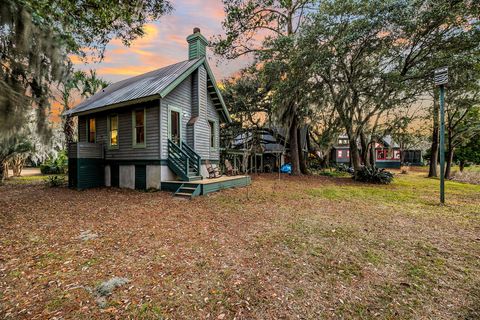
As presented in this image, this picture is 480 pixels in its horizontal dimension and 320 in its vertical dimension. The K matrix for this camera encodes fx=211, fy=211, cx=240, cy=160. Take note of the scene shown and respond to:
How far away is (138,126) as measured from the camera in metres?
9.89

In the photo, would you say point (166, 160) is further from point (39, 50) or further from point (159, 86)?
point (39, 50)

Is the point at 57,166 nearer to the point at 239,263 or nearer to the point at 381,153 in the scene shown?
the point at 239,263

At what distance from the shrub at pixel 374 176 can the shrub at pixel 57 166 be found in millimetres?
23376

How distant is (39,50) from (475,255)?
8.63m

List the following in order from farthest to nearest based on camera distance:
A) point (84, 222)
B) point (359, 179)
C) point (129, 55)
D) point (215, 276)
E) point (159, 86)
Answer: point (359, 179)
point (129, 55)
point (159, 86)
point (84, 222)
point (215, 276)

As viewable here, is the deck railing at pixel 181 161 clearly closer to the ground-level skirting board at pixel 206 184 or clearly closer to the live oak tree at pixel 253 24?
the ground-level skirting board at pixel 206 184

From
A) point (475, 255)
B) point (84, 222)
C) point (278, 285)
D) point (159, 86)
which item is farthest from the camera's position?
point (159, 86)

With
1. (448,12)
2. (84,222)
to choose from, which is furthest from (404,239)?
(448,12)

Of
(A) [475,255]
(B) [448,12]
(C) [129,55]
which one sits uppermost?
(B) [448,12]

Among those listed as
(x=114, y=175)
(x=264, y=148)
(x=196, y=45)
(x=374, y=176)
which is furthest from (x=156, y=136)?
(x=264, y=148)

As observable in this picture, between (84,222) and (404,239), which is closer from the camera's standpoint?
(404,239)

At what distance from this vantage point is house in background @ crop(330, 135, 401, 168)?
117 ft

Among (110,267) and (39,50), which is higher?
(39,50)

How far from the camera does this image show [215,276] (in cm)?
293
